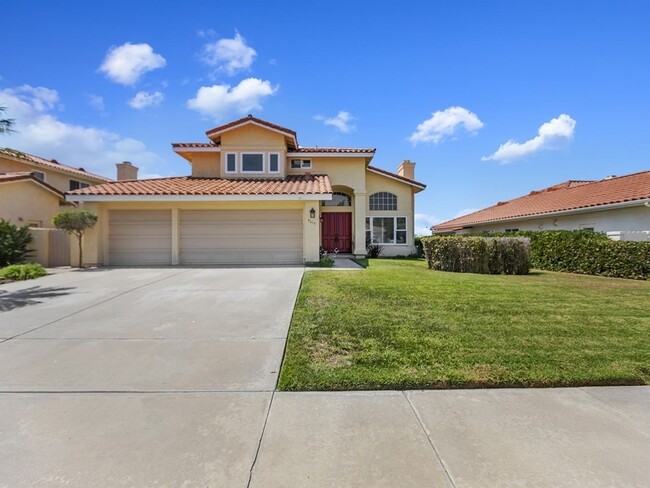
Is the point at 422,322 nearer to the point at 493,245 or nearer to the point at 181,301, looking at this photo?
the point at 181,301

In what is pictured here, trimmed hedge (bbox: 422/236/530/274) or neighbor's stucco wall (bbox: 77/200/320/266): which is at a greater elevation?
neighbor's stucco wall (bbox: 77/200/320/266)

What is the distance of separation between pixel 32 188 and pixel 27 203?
896mm

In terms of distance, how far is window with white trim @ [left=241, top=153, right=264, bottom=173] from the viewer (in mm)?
16859

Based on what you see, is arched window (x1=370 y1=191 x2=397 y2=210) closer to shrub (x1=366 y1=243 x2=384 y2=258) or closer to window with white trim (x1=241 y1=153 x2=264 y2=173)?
shrub (x1=366 y1=243 x2=384 y2=258)

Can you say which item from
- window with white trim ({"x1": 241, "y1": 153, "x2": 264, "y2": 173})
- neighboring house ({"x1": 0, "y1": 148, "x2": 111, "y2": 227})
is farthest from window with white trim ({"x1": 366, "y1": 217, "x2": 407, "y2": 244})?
neighboring house ({"x1": 0, "y1": 148, "x2": 111, "y2": 227})

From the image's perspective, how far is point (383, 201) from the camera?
1980 cm

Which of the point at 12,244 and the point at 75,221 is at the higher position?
the point at 75,221

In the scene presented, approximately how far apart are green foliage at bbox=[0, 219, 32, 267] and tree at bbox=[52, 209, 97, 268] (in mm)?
1907

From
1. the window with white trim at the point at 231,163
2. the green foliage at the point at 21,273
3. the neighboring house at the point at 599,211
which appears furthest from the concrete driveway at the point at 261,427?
the window with white trim at the point at 231,163

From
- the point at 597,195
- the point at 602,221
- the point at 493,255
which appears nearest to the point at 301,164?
the point at 493,255

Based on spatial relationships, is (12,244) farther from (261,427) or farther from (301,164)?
(261,427)

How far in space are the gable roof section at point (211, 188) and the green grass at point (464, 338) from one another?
710 cm

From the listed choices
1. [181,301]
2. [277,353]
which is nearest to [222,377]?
[277,353]

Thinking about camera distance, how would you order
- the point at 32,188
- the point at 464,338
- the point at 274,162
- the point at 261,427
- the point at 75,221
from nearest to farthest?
the point at 261,427 → the point at 464,338 → the point at 75,221 → the point at 274,162 → the point at 32,188
